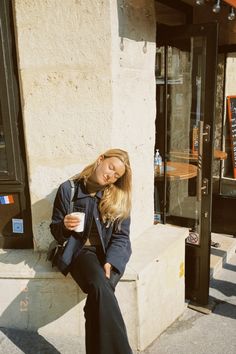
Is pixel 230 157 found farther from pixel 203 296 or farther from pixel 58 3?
pixel 58 3

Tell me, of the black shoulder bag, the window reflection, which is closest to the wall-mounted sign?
the black shoulder bag

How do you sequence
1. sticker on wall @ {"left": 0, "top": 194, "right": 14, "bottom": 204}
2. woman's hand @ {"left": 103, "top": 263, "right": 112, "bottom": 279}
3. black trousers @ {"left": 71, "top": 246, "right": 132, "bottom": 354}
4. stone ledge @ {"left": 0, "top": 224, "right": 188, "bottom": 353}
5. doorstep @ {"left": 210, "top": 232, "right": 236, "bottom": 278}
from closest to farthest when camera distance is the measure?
black trousers @ {"left": 71, "top": 246, "right": 132, "bottom": 354}, woman's hand @ {"left": 103, "top": 263, "right": 112, "bottom": 279}, stone ledge @ {"left": 0, "top": 224, "right": 188, "bottom": 353}, sticker on wall @ {"left": 0, "top": 194, "right": 14, "bottom": 204}, doorstep @ {"left": 210, "top": 232, "right": 236, "bottom": 278}

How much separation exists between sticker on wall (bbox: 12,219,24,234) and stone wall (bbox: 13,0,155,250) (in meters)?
0.20

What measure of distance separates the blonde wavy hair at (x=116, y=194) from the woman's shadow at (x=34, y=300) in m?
0.65

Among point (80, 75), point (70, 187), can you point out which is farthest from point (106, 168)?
point (80, 75)

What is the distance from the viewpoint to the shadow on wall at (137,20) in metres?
2.82

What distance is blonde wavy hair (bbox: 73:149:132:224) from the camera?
2.71 meters

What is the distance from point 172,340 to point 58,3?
2874mm

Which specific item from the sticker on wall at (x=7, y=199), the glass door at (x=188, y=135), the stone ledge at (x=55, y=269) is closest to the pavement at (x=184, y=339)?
the glass door at (x=188, y=135)

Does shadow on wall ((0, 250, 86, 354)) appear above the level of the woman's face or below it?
below

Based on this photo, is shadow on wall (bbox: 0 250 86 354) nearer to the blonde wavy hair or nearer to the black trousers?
the black trousers

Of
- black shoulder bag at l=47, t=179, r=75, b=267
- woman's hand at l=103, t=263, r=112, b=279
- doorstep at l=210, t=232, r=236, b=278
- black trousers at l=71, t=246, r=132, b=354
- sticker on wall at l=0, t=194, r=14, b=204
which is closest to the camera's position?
black trousers at l=71, t=246, r=132, b=354

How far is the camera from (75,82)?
2.84 metres

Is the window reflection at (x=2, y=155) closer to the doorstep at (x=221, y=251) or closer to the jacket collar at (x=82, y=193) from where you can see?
the jacket collar at (x=82, y=193)
